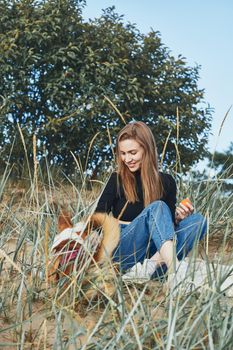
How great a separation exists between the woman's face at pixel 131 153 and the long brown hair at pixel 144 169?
0.07 feet

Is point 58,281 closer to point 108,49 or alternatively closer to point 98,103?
point 98,103

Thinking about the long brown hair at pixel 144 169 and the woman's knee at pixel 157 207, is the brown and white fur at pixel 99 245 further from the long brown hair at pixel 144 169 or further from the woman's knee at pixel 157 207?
the long brown hair at pixel 144 169

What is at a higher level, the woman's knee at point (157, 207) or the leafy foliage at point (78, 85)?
the leafy foliage at point (78, 85)

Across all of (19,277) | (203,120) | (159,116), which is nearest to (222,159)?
(203,120)

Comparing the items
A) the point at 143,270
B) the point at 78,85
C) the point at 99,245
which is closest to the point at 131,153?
the point at 143,270

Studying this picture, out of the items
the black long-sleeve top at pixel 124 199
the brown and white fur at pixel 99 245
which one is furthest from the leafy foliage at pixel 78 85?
the brown and white fur at pixel 99 245

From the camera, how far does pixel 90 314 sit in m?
2.74

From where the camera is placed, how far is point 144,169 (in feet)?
12.9

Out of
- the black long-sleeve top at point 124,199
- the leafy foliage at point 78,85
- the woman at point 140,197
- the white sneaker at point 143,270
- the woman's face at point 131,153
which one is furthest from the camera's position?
the leafy foliage at point 78,85

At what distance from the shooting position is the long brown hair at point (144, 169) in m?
3.88

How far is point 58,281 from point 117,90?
6625 millimetres

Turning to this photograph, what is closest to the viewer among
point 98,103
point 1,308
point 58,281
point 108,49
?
point 1,308

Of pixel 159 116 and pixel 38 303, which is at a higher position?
pixel 159 116

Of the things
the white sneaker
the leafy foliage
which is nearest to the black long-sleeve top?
the white sneaker
